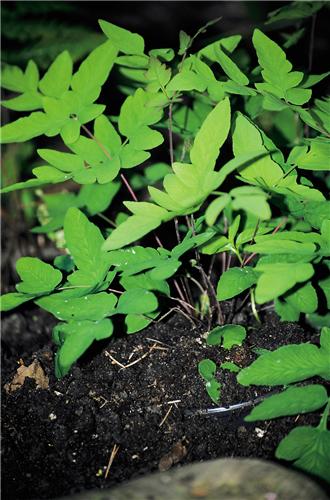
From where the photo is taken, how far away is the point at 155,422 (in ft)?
4.44

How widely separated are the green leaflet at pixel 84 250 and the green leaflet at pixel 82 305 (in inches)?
1.8

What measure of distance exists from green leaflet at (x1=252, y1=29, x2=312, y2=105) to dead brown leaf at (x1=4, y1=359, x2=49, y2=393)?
908mm

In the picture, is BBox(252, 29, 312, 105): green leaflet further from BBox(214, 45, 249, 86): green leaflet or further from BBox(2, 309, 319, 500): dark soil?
BBox(2, 309, 319, 500): dark soil

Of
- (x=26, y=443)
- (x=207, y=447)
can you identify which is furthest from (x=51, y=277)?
(x=207, y=447)

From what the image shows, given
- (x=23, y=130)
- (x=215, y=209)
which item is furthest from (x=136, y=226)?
(x=23, y=130)

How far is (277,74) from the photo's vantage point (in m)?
1.27

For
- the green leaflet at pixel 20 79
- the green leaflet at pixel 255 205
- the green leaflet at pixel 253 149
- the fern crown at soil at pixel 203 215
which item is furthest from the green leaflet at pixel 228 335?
the green leaflet at pixel 20 79

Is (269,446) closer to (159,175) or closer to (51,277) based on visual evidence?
(51,277)

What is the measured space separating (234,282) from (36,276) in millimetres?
458

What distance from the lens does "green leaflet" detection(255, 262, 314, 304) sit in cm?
101

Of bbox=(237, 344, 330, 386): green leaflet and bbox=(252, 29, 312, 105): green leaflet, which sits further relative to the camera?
bbox=(252, 29, 312, 105): green leaflet

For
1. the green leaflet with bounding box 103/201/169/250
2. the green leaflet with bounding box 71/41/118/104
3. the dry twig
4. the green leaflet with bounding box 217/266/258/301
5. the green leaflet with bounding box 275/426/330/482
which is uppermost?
the green leaflet with bounding box 71/41/118/104

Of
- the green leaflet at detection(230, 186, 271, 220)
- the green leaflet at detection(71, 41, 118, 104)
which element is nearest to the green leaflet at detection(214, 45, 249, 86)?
the green leaflet at detection(71, 41, 118, 104)

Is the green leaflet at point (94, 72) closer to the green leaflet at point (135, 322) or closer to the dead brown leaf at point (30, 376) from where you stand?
the green leaflet at point (135, 322)
